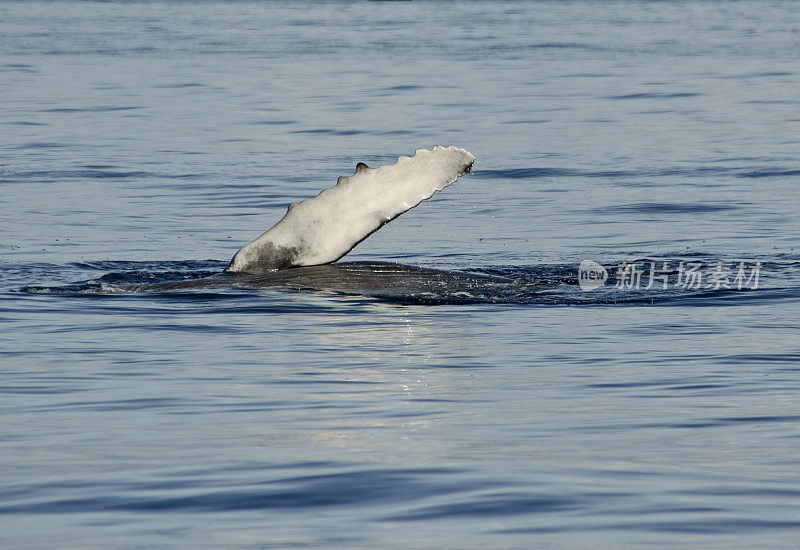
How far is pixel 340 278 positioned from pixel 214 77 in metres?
21.7

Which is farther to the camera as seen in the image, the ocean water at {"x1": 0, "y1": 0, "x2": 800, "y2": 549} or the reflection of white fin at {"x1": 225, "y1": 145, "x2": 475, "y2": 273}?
the reflection of white fin at {"x1": 225, "y1": 145, "x2": 475, "y2": 273}

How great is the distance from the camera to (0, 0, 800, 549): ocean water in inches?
205

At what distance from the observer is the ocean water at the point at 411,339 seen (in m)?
5.21

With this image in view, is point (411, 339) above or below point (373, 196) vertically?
below

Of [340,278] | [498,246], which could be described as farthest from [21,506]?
[498,246]

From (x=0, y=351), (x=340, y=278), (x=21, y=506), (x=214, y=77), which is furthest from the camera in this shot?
(x=214, y=77)

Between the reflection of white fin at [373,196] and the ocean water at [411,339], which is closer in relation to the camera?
the ocean water at [411,339]

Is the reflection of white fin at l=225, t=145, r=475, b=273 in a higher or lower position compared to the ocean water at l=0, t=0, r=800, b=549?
higher

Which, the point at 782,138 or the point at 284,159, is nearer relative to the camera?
the point at 284,159

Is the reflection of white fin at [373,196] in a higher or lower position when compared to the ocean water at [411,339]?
higher

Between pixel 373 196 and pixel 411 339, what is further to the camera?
Result: pixel 373 196

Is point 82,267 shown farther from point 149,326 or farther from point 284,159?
point 284,159

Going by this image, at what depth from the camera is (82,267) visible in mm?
12156

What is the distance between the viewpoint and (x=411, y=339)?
8922 millimetres
